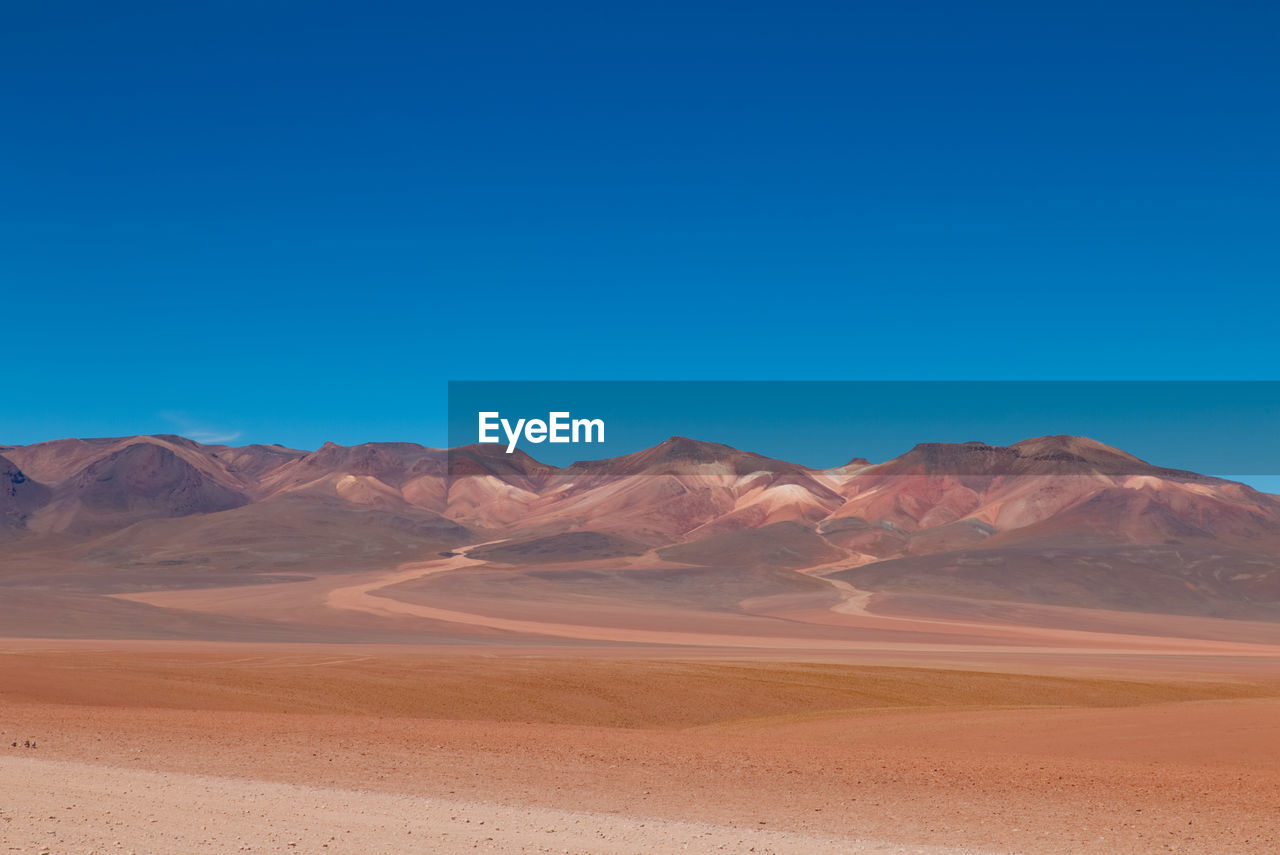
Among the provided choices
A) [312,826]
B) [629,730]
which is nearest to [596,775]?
[312,826]

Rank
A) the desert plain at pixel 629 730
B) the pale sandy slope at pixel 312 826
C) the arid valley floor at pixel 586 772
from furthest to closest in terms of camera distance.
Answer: the desert plain at pixel 629 730, the arid valley floor at pixel 586 772, the pale sandy slope at pixel 312 826

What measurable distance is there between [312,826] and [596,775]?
15.9ft

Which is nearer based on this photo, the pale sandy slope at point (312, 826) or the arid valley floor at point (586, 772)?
the pale sandy slope at point (312, 826)

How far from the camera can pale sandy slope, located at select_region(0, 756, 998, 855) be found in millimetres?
11039

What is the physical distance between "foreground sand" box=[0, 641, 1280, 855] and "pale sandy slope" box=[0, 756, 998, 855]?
0.05 meters

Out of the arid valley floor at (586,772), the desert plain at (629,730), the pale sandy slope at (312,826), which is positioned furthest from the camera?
the desert plain at (629,730)

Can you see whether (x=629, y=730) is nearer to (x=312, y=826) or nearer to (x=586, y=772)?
(x=586, y=772)

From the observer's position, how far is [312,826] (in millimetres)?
11875

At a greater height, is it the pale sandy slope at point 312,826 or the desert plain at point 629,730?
the pale sandy slope at point 312,826

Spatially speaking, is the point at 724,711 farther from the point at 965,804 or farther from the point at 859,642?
the point at 859,642

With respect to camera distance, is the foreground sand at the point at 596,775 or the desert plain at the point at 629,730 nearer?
the foreground sand at the point at 596,775

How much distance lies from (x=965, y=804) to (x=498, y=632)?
205ft

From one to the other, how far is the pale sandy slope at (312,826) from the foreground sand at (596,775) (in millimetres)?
47

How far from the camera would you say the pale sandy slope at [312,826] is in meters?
11.0
